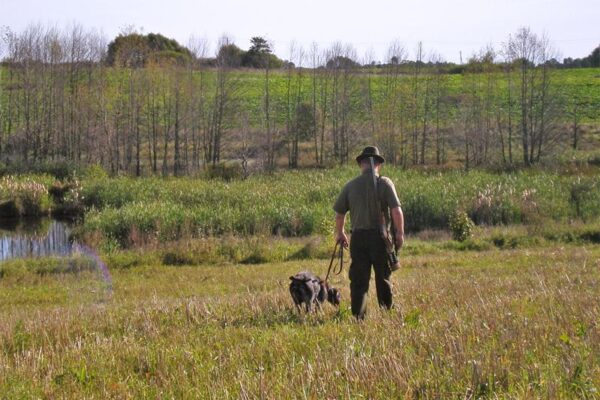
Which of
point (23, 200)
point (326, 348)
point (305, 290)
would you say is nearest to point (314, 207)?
point (23, 200)

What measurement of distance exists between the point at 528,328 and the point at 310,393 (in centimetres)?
203

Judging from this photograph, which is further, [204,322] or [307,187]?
[307,187]

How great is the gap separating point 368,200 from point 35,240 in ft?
63.4

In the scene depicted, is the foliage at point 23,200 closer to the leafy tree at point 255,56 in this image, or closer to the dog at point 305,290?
the dog at point 305,290

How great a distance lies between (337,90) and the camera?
44.8m

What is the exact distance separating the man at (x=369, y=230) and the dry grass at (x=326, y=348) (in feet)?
1.04

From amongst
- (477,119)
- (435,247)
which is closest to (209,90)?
(477,119)

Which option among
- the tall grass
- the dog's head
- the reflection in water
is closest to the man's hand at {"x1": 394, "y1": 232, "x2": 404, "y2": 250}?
the dog's head

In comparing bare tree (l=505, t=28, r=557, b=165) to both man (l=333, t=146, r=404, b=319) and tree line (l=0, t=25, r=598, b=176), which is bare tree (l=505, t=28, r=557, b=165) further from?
man (l=333, t=146, r=404, b=319)

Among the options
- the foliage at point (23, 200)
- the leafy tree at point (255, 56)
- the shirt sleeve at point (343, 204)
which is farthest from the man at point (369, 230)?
the leafy tree at point (255, 56)

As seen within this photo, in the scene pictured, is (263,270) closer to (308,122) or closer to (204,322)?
(204,322)

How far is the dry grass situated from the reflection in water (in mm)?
12302

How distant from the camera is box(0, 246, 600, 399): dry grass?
4004 millimetres

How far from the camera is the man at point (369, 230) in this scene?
7.48m
